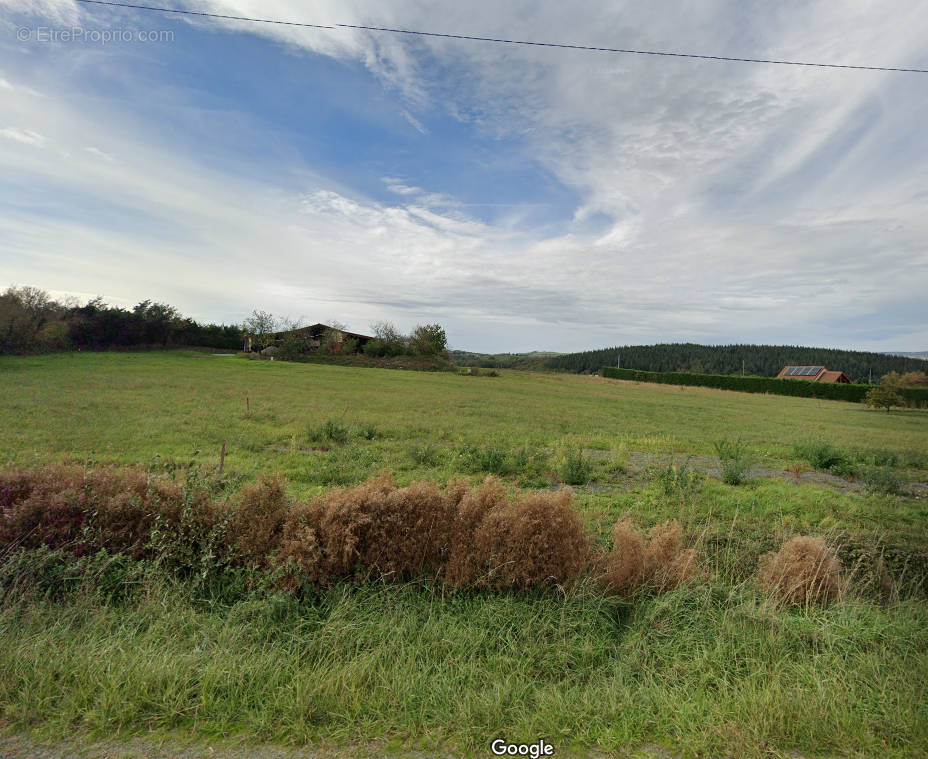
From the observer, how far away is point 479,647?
3.17 m

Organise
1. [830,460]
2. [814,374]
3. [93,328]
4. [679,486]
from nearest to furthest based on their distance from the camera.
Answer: [679,486] < [830,460] < [93,328] < [814,374]

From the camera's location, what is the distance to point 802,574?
13.3 feet

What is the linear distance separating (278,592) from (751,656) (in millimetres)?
3461

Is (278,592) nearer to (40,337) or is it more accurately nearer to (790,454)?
(790,454)

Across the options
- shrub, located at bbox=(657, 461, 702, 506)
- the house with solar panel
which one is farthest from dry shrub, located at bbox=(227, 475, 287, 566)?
the house with solar panel

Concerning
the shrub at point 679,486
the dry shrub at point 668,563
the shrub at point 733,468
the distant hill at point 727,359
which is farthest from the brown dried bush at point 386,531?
the distant hill at point 727,359

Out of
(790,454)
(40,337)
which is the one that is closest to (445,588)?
(790,454)

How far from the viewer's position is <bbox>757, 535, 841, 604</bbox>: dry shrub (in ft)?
13.1

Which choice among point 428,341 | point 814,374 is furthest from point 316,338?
point 814,374

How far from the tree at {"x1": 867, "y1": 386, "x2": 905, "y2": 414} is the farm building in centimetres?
5528

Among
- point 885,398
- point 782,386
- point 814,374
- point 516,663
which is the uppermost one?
point 814,374

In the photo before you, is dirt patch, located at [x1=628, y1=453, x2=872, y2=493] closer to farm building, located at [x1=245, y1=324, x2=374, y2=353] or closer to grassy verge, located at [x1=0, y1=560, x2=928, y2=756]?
grassy verge, located at [x1=0, y1=560, x2=928, y2=756]

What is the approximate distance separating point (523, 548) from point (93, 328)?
200 feet

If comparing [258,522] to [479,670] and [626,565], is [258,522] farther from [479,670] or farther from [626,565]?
[626,565]
